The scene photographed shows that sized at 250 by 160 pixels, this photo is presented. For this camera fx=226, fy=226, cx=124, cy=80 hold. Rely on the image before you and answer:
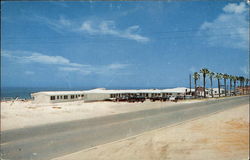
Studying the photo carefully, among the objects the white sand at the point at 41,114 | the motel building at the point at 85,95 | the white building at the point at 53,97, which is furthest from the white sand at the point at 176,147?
the motel building at the point at 85,95

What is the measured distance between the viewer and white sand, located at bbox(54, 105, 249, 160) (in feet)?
36.6

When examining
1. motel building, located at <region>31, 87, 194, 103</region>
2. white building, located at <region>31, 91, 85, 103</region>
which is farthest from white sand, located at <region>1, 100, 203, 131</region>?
motel building, located at <region>31, 87, 194, 103</region>

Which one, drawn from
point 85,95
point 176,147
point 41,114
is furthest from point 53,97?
point 176,147

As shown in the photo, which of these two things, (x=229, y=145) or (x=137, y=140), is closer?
(x=229, y=145)

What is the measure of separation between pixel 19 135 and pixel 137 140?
8.71m

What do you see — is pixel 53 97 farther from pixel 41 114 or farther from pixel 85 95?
pixel 41 114

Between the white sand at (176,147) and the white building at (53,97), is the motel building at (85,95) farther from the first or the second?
the white sand at (176,147)

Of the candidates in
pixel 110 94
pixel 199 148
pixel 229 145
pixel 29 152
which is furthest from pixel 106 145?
pixel 110 94

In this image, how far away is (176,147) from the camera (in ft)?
42.0

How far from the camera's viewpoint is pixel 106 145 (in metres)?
13.2

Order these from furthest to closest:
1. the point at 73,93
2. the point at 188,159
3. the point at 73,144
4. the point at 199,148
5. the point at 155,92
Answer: the point at 155,92 < the point at 73,93 < the point at 73,144 < the point at 199,148 < the point at 188,159

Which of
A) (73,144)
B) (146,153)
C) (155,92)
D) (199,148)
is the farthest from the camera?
(155,92)

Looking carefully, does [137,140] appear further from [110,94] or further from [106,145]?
[110,94]

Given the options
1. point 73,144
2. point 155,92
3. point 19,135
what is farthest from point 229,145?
point 155,92
